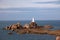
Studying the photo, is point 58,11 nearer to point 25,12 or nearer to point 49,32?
point 49,32

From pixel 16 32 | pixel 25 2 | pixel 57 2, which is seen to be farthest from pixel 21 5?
pixel 57 2

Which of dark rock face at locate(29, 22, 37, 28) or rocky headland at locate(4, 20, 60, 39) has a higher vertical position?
dark rock face at locate(29, 22, 37, 28)

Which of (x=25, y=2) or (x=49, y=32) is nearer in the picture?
(x=49, y=32)

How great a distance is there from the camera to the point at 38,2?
1740mm

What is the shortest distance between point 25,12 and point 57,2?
48cm

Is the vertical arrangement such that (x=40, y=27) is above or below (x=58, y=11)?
below

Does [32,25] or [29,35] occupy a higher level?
[32,25]

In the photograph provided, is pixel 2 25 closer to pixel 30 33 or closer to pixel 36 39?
pixel 30 33

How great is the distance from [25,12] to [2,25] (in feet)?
1.26

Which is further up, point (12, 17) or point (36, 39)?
point (12, 17)

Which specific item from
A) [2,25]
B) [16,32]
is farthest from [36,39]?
[2,25]

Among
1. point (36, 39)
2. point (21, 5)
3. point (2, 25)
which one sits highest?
point (21, 5)

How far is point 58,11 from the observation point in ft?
5.51

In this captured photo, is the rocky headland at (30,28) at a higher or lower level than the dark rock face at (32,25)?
lower
